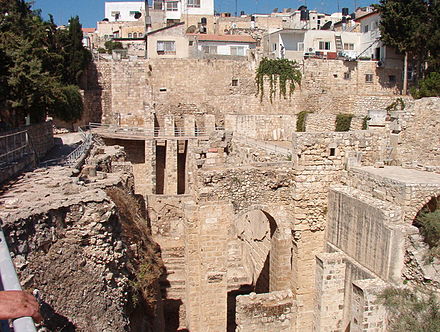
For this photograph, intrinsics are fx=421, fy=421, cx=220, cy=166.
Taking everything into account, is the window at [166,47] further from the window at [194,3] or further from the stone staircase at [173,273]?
the window at [194,3]

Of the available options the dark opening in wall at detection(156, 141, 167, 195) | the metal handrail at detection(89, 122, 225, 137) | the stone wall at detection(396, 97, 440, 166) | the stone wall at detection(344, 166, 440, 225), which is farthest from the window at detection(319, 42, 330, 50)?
the stone wall at detection(344, 166, 440, 225)

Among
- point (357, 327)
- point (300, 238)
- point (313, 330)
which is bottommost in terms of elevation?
point (313, 330)

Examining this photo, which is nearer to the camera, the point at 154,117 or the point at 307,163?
the point at 307,163

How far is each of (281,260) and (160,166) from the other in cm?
1577

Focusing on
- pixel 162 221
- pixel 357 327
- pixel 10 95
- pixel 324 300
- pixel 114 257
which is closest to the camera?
pixel 114 257

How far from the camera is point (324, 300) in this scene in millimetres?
9719

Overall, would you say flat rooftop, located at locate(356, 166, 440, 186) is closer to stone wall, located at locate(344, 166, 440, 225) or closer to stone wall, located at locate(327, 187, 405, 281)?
stone wall, located at locate(344, 166, 440, 225)

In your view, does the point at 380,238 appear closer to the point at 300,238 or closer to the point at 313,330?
the point at 300,238

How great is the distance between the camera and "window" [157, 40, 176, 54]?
102 feet

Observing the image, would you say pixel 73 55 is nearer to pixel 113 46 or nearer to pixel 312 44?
pixel 113 46

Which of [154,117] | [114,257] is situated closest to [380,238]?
[114,257]

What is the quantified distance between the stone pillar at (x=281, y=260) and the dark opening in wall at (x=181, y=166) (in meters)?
15.0

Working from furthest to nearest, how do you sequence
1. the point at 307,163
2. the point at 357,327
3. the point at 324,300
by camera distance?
the point at 307,163, the point at 324,300, the point at 357,327

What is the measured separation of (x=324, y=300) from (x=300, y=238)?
169cm
